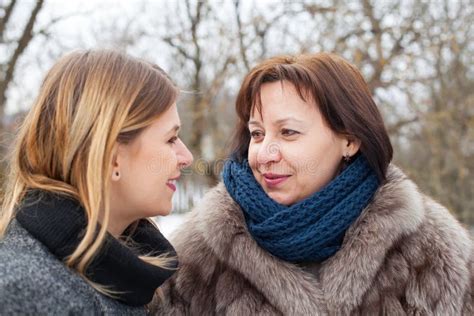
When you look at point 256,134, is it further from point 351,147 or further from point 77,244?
point 77,244

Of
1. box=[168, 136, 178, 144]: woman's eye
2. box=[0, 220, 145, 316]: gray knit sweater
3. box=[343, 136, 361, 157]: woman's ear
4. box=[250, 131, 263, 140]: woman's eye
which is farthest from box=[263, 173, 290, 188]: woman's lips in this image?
box=[0, 220, 145, 316]: gray knit sweater

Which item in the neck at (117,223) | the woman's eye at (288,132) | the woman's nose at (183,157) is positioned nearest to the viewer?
the neck at (117,223)

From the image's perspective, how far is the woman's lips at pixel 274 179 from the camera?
6.94 feet

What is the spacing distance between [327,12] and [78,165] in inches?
153

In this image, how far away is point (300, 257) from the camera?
6.80ft

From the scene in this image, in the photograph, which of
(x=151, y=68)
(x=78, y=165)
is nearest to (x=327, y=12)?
(x=151, y=68)

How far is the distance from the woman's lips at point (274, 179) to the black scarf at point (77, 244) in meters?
0.53

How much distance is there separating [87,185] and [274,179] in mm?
758

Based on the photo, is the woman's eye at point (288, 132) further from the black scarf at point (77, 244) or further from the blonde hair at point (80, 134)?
the black scarf at point (77, 244)

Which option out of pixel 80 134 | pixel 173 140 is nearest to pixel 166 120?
pixel 173 140

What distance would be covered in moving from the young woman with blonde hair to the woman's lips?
1.29 feet

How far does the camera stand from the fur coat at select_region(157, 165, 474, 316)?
1960 millimetres

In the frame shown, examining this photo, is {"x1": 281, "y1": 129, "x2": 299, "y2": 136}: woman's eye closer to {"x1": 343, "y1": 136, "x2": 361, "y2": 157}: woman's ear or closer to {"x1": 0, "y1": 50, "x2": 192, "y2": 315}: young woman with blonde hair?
{"x1": 343, "y1": 136, "x2": 361, "y2": 157}: woman's ear

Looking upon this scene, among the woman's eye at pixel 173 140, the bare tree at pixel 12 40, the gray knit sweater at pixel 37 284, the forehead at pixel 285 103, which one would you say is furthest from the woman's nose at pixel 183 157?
the bare tree at pixel 12 40
